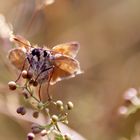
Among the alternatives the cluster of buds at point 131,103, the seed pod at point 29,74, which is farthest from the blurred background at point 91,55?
the seed pod at point 29,74

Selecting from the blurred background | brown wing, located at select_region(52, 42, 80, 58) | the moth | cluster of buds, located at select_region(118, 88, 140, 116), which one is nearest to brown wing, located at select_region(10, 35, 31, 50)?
the moth

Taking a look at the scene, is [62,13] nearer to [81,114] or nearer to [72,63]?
[81,114]

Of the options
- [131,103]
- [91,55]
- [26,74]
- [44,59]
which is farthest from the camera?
[91,55]

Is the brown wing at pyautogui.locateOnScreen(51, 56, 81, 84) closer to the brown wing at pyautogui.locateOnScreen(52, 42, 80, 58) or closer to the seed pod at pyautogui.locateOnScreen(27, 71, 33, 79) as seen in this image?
the brown wing at pyautogui.locateOnScreen(52, 42, 80, 58)

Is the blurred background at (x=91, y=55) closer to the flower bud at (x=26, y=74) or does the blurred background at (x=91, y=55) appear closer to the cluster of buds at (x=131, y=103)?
the cluster of buds at (x=131, y=103)

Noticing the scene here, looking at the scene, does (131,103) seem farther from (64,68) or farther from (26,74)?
(26,74)

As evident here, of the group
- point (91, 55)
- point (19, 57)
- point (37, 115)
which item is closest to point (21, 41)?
point (19, 57)
